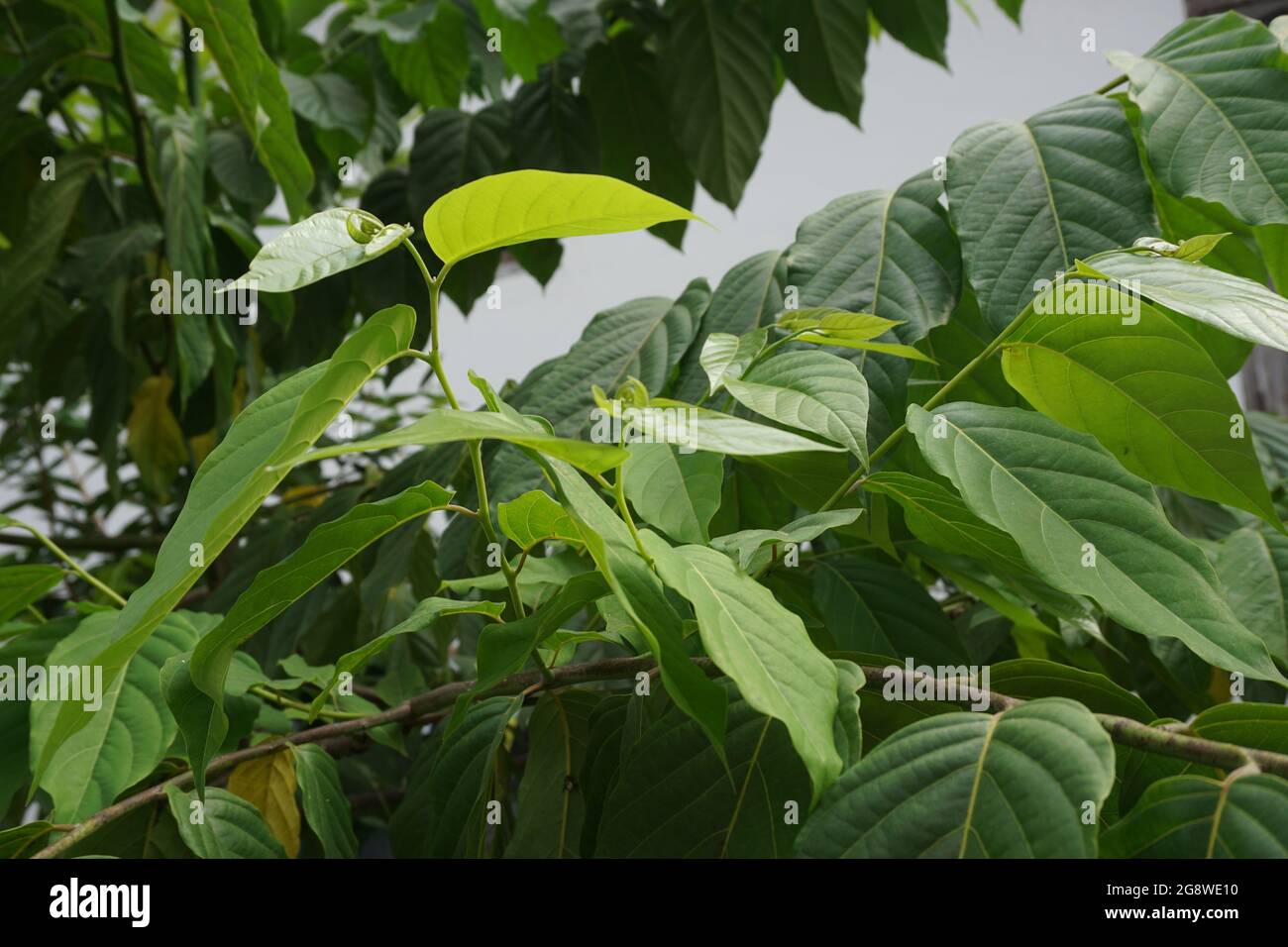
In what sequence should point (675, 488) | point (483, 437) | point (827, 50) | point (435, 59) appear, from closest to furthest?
point (483, 437) < point (675, 488) < point (827, 50) < point (435, 59)

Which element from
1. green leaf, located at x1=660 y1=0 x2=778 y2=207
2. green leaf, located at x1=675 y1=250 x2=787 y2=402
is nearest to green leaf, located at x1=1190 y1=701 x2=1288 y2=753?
green leaf, located at x1=675 y1=250 x2=787 y2=402

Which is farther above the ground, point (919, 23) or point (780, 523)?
point (919, 23)

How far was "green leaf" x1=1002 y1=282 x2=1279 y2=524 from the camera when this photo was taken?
10.3 inches

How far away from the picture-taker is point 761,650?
205 mm

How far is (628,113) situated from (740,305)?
13.9 inches

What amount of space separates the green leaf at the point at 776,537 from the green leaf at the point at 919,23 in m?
0.52

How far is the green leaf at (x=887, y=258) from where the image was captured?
0.37m

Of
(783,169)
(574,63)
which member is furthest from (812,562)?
(783,169)

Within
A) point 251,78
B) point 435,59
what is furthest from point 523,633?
point 435,59

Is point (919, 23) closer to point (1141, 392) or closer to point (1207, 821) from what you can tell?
point (1141, 392)

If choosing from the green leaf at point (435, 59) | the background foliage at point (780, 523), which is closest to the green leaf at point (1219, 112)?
the background foliage at point (780, 523)

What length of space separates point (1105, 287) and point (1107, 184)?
0.42ft

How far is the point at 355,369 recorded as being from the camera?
21 cm
